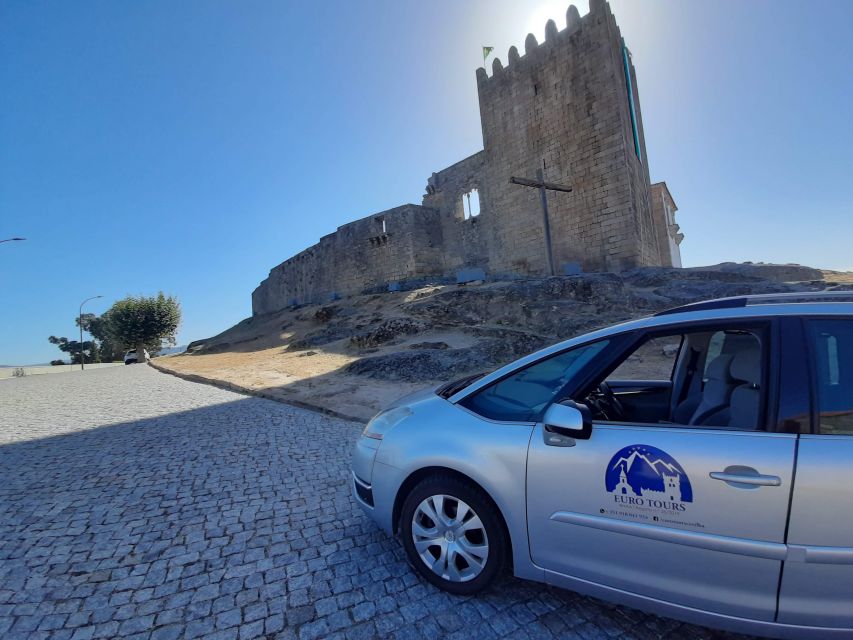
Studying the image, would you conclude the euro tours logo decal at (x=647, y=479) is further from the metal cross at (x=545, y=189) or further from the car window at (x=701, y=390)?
the metal cross at (x=545, y=189)

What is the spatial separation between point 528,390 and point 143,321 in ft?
146

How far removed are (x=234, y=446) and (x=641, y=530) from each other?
14.3 ft

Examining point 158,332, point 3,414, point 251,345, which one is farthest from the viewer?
point 158,332

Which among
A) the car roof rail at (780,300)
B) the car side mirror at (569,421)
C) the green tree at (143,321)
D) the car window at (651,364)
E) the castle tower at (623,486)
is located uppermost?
the green tree at (143,321)

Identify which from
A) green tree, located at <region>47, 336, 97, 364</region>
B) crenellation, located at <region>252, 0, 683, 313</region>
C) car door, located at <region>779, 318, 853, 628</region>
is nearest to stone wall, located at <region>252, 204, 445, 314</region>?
crenellation, located at <region>252, 0, 683, 313</region>

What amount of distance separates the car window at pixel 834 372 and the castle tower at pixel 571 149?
16.9 m

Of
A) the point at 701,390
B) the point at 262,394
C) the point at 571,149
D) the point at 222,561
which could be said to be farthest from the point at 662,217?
the point at 222,561

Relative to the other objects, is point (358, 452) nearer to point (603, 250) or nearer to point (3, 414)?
point (3, 414)

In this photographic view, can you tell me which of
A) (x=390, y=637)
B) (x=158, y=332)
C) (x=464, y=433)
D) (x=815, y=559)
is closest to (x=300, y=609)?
(x=390, y=637)

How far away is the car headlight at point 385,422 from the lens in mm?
2404

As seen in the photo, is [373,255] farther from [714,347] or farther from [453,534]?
[453,534]

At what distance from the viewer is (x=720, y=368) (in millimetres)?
2240

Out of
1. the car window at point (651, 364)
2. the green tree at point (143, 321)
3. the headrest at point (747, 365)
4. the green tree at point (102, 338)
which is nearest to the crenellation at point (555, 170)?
the car window at point (651, 364)

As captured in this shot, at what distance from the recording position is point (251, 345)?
2205 centimetres
